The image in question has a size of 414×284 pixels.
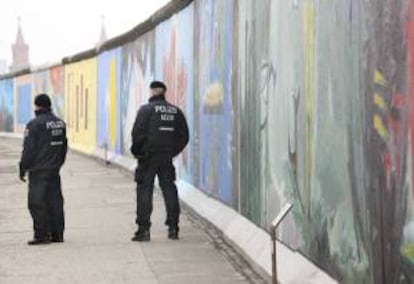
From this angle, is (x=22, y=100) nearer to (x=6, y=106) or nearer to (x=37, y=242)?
(x=6, y=106)

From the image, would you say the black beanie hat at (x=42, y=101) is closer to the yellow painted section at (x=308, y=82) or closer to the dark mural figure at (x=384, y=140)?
the yellow painted section at (x=308, y=82)

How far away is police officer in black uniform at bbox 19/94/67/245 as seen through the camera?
32.4 ft

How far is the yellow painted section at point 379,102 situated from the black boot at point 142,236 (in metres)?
5.20

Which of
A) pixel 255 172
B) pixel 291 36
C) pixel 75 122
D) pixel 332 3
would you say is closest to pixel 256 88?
pixel 255 172

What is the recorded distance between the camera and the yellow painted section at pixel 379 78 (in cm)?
500

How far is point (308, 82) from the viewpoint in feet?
22.1

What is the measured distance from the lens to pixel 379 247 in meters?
5.14

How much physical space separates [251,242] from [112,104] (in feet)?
49.4

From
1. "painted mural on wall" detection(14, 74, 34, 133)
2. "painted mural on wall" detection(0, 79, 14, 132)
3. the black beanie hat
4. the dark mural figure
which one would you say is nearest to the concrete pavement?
the black beanie hat

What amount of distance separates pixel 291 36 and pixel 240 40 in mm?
2342

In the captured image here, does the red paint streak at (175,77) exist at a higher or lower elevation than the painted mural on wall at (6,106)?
higher

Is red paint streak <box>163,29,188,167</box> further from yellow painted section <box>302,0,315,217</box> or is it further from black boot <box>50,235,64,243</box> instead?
yellow painted section <box>302,0,315,217</box>

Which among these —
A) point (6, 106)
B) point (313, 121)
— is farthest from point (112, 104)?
point (6, 106)

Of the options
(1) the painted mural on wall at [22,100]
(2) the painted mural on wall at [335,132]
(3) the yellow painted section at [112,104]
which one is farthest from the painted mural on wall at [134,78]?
(1) the painted mural on wall at [22,100]
